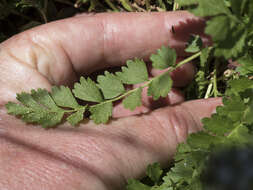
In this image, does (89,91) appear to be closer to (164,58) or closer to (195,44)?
(164,58)

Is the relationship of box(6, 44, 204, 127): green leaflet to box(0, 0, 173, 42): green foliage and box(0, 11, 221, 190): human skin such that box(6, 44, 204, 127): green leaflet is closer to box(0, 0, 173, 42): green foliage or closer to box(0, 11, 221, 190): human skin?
box(0, 11, 221, 190): human skin

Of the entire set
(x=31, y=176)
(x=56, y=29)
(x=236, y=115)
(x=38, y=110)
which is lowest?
(x=31, y=176)

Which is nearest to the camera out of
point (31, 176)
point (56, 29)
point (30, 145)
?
point (31, 176)

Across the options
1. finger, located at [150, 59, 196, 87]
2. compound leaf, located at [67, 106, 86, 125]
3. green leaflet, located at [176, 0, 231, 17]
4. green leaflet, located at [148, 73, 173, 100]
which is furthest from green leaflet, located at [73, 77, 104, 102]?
green leaflet, located at [176, 0, 231, 17]

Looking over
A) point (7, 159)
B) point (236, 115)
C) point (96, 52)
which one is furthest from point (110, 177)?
point (96, 52)

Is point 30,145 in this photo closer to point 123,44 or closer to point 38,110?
point 38,110

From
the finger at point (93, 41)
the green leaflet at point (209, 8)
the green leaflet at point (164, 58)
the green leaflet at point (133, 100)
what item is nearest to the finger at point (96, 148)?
the green leaflet at point (133, 100)

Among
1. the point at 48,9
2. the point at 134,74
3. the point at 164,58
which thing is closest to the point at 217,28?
the point at 164,58

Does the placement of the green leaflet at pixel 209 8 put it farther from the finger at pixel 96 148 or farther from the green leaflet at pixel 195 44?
the finger at pixel 96 148
